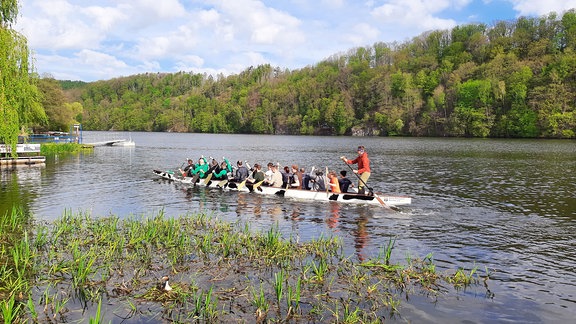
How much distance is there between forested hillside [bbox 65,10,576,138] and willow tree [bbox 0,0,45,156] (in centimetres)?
10244

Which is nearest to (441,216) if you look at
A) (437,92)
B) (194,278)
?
(194,278)

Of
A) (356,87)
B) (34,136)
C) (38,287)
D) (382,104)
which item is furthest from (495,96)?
(38,287)

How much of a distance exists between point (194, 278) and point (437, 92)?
125681 mm

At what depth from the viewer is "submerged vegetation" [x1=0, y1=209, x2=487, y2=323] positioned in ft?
29.7

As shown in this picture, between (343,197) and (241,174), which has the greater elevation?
(241,174)

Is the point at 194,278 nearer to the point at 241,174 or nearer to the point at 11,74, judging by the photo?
the point at 241,174

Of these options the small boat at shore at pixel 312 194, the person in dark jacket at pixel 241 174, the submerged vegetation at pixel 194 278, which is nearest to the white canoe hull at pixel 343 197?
the small boat at shore at pixel 312 194

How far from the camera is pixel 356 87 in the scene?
15700 cm

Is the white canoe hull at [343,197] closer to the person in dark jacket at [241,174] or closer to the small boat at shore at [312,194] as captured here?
the small boat at shore at [312,194]

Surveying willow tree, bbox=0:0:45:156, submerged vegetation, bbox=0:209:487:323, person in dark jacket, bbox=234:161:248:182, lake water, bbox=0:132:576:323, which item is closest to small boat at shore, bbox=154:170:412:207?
person in dark jacket, bbox=234:161:248:182

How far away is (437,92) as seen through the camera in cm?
12569

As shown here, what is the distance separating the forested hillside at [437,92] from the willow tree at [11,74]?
336ft

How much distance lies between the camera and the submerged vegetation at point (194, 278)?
905 cm

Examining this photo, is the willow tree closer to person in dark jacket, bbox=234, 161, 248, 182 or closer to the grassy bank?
person in dark jacket, bbox=234, 161, 248, 182
